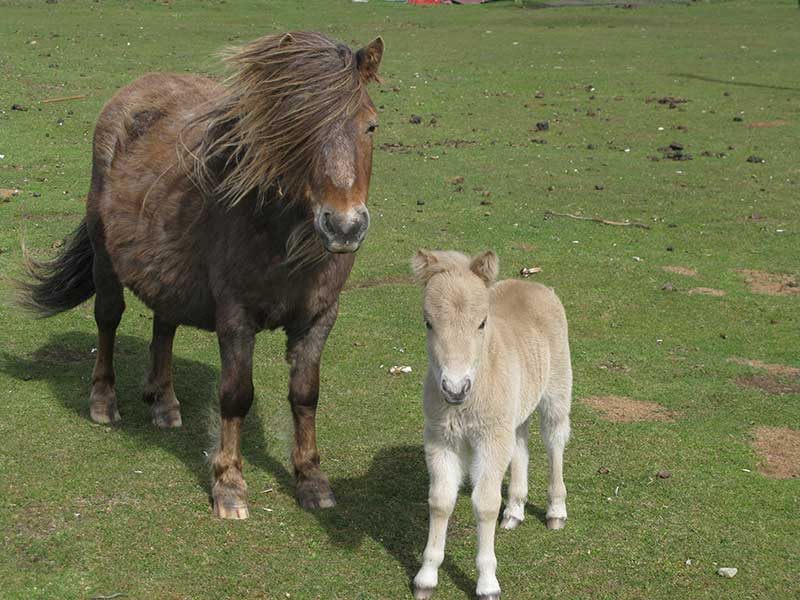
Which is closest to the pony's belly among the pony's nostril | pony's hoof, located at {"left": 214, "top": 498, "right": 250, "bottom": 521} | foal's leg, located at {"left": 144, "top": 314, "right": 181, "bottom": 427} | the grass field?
foal's leg, located at {"left": 144, "top": 314, "right": 181, "bottom": 427}

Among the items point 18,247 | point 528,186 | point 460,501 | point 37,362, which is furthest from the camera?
point 528,186

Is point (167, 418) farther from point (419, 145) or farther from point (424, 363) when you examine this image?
point (419, 145)

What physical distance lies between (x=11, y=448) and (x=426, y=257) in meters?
3.13

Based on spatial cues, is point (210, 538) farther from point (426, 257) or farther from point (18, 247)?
point (18, 247)

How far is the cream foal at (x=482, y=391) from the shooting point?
14.8ft

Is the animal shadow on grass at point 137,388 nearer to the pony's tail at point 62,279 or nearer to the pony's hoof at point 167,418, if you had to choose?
the pony's hoof at point 167,418

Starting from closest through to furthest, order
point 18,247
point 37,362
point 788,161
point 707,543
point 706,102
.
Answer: point 707,543 → point 37,362 → point 18,247 → point 788,161 → point 706,102

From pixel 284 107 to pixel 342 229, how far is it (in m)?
0.76

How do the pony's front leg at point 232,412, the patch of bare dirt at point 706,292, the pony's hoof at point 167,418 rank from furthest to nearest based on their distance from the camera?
the patch of bare dirt at point 706,292 → the pony's hoof at point 167,418 → the pony's front leg at point 232,412

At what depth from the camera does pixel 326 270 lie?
18.4 ft

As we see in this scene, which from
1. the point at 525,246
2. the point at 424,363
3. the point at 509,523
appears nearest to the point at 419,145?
the point at 525,246

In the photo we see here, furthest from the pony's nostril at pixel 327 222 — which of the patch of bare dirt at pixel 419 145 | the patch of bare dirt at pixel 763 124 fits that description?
the patch of bare dirt at pixel 763 124

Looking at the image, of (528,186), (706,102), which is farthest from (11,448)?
(706,102)

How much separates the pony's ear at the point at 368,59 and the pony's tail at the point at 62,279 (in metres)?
3.05
